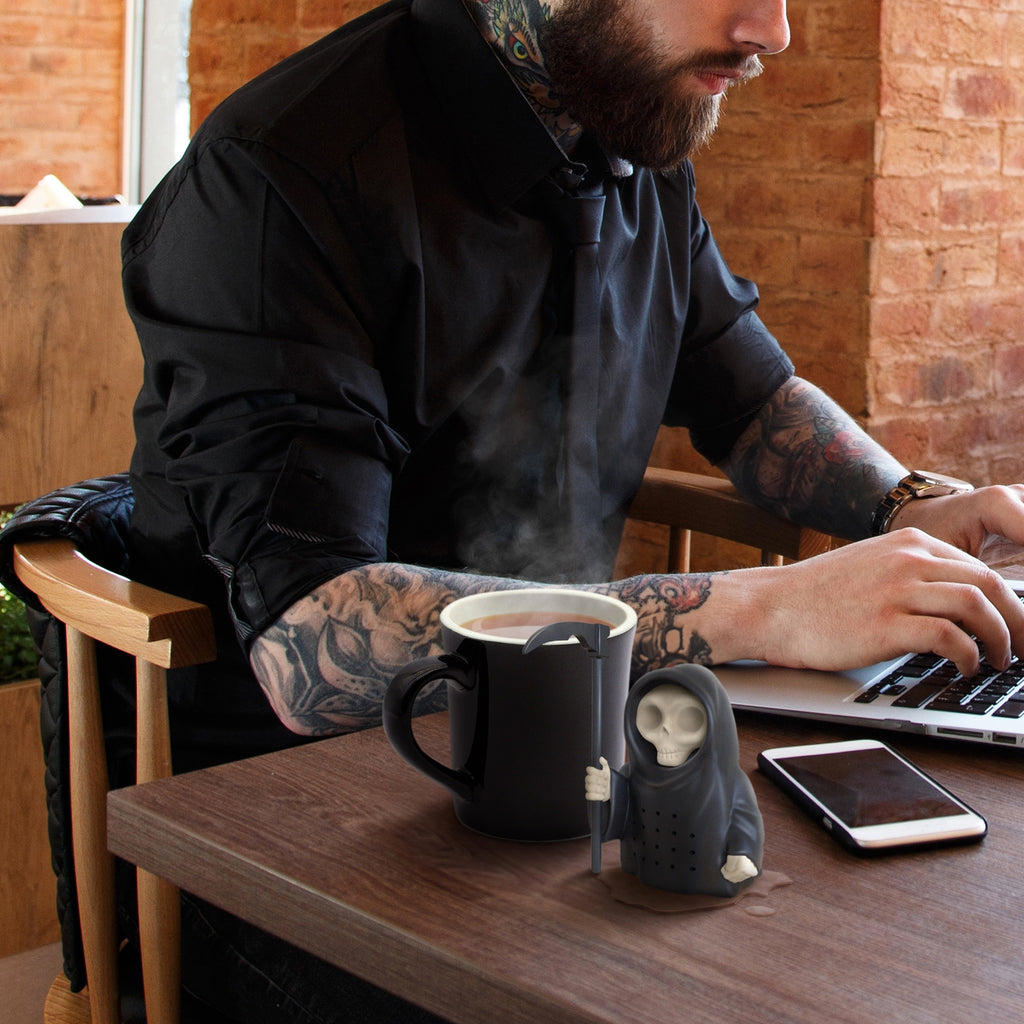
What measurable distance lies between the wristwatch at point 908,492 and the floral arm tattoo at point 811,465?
0.02m

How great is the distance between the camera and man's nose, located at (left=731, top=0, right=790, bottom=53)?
3.97ft

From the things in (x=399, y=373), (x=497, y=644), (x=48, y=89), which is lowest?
(x=497, y=644)

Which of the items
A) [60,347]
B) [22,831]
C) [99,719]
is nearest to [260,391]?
[99,719]

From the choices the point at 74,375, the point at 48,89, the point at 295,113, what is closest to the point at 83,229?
the point at 74,375

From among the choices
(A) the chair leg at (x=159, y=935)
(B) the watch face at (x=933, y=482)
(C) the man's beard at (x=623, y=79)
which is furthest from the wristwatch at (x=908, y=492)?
(A) the chair leg at (x=159, y=935)

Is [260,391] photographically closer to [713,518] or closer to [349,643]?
[349,643]

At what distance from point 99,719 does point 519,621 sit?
0.53m

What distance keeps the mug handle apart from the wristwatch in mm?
831

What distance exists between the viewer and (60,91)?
3703 mm

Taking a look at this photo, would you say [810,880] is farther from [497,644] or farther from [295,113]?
[295,113]

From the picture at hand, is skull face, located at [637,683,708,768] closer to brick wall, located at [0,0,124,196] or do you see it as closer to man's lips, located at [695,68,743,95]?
man's lips, located at [695,68,743,95]

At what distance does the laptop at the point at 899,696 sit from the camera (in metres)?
0.80

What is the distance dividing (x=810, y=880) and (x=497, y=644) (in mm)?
191

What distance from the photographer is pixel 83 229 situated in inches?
74.7
